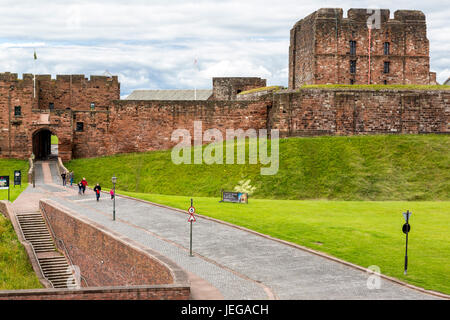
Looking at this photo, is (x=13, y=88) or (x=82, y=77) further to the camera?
(x=82, y=77)

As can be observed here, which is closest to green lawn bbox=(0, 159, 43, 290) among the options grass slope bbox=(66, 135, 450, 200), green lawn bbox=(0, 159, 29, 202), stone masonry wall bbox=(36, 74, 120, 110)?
green lawn bbox=(0, 159, 29, 202)

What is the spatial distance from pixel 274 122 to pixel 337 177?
1341cm

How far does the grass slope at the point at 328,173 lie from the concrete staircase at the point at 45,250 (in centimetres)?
1218

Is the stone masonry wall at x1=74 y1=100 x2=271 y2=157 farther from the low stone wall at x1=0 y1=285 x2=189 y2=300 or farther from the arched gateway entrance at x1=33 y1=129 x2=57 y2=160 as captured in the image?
the low stone wall at x1=0 y1=285 x2=189 y2=300

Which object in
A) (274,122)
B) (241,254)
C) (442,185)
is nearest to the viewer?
(241,254)

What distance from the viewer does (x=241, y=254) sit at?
840 inches

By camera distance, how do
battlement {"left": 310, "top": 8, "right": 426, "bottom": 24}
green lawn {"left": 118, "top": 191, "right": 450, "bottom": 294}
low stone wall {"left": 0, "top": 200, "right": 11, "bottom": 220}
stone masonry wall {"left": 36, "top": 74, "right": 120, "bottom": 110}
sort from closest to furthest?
green lawn {"left": 118, "top": 191, "right": 450, "bottom": 294}
low stone wall {"left": 0, "top": 200, "right": 11, "bottom": 220}
battlement {"left": 310, "top": 8, "right": 426, "bottom": 24}
stone masonry wall {"left": 36, "top": 74, "right": 120, "bottom": 110}

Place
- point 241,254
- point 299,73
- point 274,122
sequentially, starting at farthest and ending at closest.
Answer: point 299,73 < point 274,122 < point 241,254

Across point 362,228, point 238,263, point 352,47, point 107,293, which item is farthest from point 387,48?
point 107,293

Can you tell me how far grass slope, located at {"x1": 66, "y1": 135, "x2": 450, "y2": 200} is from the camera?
127 feet

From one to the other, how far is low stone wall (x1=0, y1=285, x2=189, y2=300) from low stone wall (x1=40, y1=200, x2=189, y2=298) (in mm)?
168
